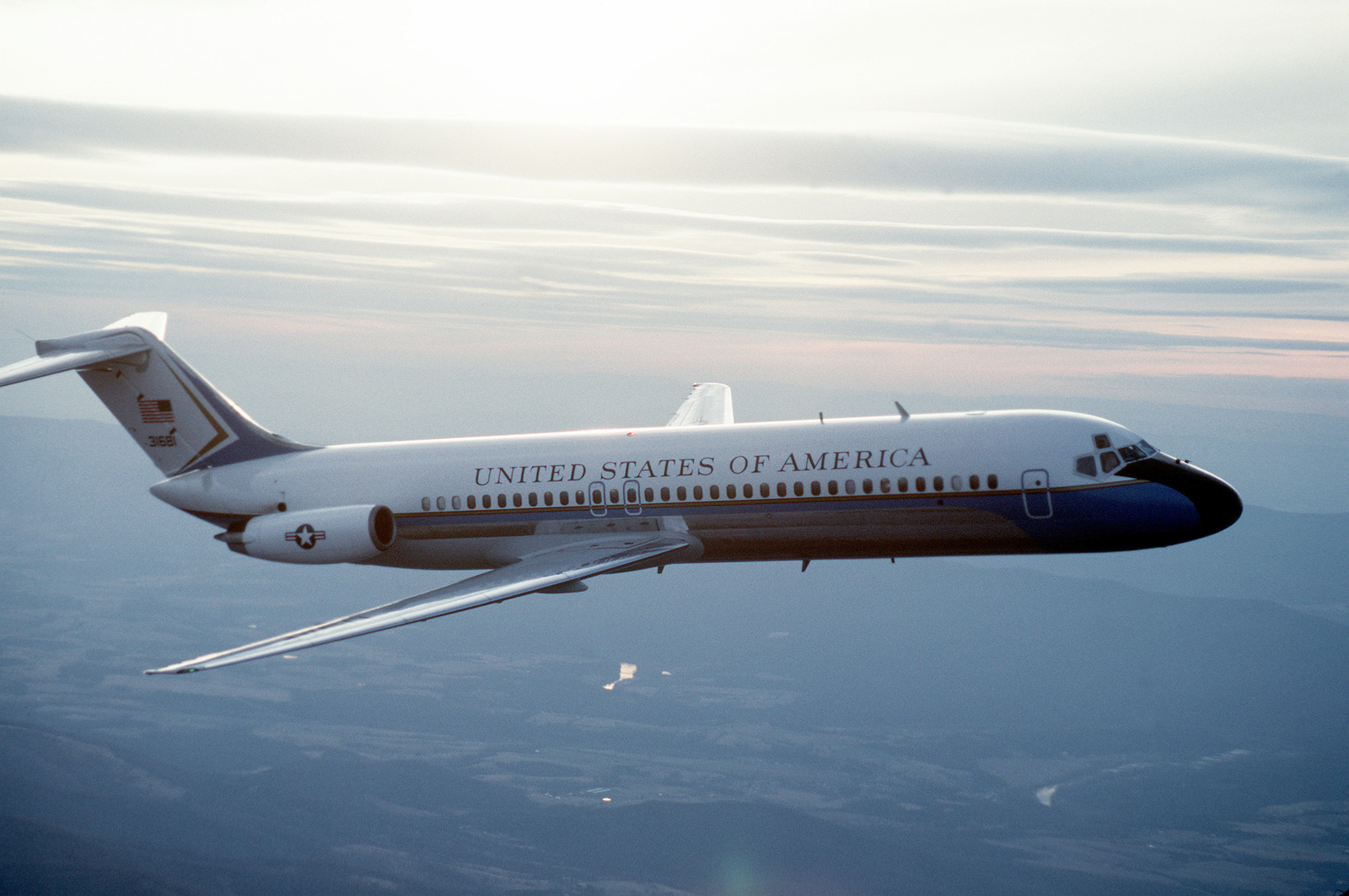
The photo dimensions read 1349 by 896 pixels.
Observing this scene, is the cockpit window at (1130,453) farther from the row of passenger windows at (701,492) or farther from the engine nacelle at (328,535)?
the engine nacelle at (328,535)

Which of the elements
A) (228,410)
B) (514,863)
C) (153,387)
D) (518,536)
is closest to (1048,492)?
(518,536)

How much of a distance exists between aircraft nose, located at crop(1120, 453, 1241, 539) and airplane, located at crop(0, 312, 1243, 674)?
52mm

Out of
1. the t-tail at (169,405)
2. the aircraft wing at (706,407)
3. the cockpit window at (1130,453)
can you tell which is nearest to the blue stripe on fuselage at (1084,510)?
the cockpit window at (1130,453)

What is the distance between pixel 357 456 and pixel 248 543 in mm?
4785

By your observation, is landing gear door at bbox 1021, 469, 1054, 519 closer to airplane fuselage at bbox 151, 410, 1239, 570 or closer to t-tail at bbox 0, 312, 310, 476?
airplane fuselage at bbox 151, 410, 1239, 570

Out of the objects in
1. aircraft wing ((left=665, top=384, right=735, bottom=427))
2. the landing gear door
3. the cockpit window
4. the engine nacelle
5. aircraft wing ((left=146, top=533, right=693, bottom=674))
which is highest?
aircraft wing ((left=665, top=384, right=735, bottom=427))

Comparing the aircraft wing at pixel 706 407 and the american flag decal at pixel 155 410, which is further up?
the aircraft wing at pixel 706 407

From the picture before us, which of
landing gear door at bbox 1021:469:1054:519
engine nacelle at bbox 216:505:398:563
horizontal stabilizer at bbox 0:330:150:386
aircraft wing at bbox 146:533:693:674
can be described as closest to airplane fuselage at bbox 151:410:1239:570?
landing gear door at bbox 1021:469:1054:519

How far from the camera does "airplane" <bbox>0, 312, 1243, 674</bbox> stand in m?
29.7

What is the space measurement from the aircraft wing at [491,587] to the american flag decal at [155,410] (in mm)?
12700

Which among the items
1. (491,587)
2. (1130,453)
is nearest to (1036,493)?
(1130,453)

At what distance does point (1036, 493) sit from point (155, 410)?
32.1 metres

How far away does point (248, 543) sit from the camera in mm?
34469

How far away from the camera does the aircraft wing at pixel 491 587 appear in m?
21.8
